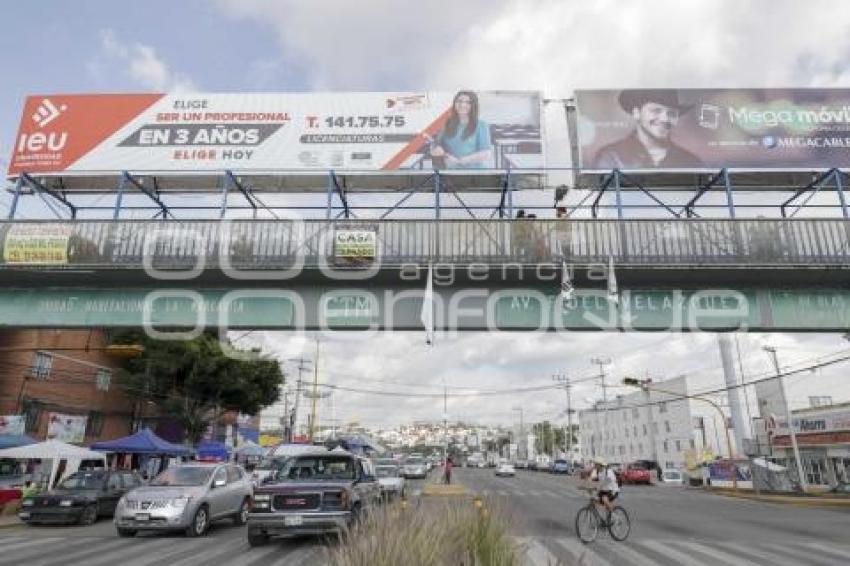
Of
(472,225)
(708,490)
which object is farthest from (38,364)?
(708,490)

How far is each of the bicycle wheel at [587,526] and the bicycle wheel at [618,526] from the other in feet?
1.84

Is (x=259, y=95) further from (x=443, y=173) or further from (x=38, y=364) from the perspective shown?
(x=38, y=364)

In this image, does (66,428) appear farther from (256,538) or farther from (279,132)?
(256,538)

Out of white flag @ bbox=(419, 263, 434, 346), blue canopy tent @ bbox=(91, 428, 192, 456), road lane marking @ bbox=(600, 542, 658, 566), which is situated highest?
white flag @ bbox=(419, 263, 434, 346)

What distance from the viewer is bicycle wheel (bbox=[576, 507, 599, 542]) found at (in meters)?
11.6

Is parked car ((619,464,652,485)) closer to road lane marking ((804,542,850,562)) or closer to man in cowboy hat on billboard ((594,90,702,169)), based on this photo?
man in cowboy hat on billboard ((594,90,702,169))

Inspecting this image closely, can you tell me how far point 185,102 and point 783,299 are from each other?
56.5ft

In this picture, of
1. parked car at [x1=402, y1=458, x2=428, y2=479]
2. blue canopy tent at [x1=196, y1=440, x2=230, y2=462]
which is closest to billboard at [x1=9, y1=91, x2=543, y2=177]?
blue canopy tent at [x1=196, y1=440, x2=230, y2=462]

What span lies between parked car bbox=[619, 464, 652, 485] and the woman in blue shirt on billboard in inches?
1511

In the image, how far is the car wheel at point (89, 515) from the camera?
1543 centimetres

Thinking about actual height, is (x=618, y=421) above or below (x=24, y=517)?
above

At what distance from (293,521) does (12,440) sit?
60.1 ft

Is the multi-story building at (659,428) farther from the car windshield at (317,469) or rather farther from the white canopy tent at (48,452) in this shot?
the car windshield at (317,469)

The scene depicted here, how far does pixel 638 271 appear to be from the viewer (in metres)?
13.5
